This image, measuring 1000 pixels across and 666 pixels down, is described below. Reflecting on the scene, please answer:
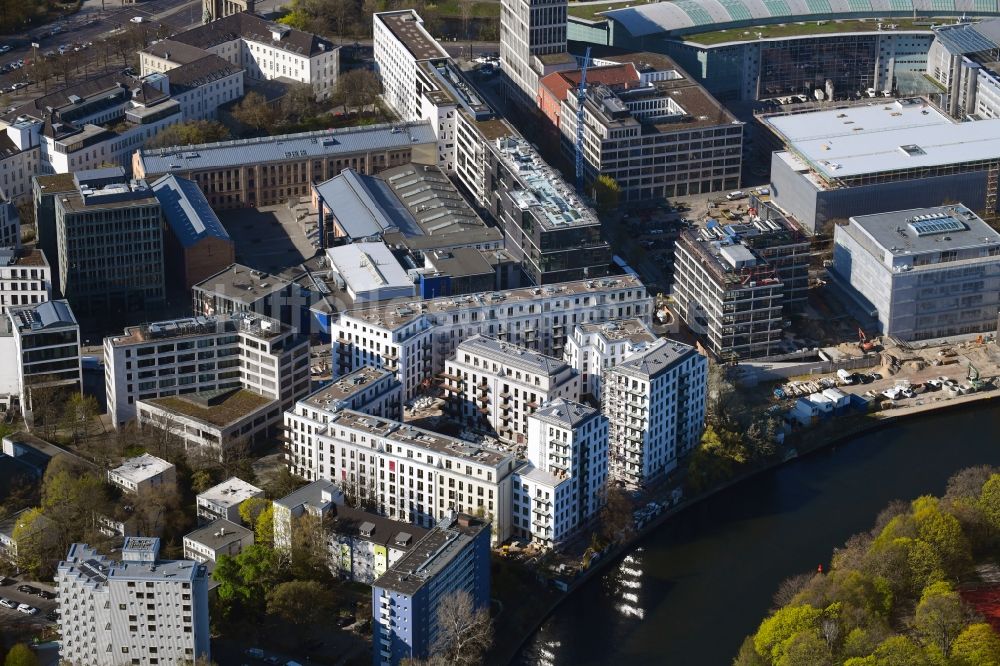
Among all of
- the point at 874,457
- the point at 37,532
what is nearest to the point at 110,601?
the point at 37,532

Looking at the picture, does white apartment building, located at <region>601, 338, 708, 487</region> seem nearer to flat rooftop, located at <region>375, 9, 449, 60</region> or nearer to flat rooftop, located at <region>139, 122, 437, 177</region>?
flat rooftop, located at <region>139, 122, 437, 177</region>

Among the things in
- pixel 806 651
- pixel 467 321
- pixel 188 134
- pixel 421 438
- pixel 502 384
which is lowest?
pixel 806 651

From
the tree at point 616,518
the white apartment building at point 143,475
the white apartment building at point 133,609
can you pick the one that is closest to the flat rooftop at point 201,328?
the white apartment building at point 143,475

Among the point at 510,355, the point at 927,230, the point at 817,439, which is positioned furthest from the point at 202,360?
the point at 927,230

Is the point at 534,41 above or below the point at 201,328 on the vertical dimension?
above

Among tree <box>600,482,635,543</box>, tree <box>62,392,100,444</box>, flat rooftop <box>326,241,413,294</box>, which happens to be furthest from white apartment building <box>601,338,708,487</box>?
tree <box>62,392,100,444</box>

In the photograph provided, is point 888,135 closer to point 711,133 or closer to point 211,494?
point 711,133

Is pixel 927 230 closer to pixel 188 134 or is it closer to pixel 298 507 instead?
pixel 298 507
